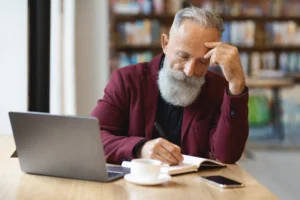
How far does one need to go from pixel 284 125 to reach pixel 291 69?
712mm

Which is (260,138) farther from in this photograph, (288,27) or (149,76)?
(149,76)

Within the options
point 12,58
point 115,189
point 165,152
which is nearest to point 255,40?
point 12,58

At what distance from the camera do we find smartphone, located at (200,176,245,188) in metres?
1.45

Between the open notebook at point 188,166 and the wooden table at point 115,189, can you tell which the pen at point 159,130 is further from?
the wooden table at point 115,189

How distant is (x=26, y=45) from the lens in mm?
2812

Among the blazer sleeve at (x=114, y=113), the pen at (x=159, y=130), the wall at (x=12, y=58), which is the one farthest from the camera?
the wall at (x=12, y=58)

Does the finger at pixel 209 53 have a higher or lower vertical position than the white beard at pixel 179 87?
higher

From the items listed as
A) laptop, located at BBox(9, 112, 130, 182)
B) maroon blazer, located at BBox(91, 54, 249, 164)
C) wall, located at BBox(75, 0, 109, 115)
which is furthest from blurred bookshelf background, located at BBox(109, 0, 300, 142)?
laptop, located at BBox(9, 112, 130, 182)

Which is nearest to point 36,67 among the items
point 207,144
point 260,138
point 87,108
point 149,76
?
point 87,108

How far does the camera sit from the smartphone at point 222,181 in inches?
57.2

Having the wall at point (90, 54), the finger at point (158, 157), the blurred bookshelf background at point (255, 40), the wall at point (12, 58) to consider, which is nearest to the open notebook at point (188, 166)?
the finger at point (158, 157)

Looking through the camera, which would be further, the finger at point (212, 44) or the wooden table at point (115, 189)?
the finger at point (212, 44)

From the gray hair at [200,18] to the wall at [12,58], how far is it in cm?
113

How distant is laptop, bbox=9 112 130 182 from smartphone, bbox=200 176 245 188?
0.25 m
